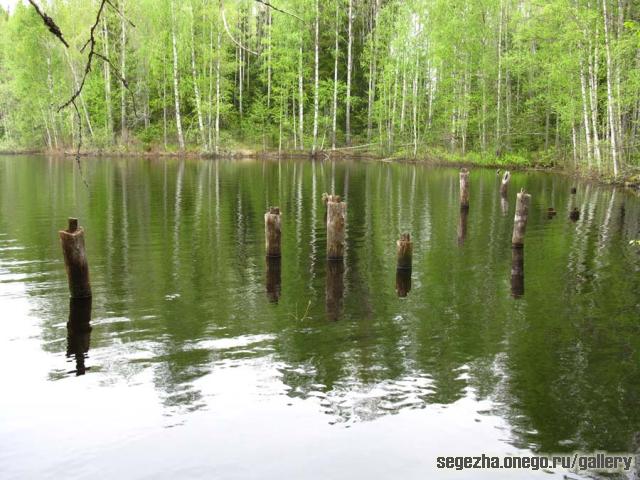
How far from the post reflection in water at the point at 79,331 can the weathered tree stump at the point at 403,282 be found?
6.56m

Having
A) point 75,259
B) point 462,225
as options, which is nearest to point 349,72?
point 462,225

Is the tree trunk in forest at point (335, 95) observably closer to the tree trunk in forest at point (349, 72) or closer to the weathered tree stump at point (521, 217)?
the tree trunk in forest at point (349, 72)

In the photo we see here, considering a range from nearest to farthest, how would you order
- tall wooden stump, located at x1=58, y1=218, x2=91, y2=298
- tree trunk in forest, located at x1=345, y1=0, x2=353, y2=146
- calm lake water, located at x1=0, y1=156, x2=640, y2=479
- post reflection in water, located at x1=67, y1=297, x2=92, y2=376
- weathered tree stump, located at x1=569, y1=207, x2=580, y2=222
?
calm lake water, located at x1=0, y1=156, x2=640, y2=479, post reflection in water, located at x1=67, y1=297, x2=92, y2=376, tall wooden stump, located at x1=58, y1=218, x2=91, y2=298, weathered tree stump, located at x1=569, y1=207, x2=580, y2=222, tree trunk in forest, located at x1=345, y1=0, x2=353, y2=146

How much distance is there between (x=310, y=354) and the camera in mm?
9953

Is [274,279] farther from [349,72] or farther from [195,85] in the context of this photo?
[349,72]

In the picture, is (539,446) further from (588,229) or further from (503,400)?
(588,229)

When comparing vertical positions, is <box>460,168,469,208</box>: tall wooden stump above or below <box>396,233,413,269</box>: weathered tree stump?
above

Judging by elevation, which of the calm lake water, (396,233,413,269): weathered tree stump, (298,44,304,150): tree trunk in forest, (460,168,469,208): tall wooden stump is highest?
(298,44,304,150): tree trunk in forest

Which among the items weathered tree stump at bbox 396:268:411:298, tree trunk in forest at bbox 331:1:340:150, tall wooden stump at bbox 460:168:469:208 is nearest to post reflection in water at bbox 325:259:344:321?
weathered tree stump at bbox 396:268:411:298

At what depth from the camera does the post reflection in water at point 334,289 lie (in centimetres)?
1233

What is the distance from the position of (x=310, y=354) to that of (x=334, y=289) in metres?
4.07

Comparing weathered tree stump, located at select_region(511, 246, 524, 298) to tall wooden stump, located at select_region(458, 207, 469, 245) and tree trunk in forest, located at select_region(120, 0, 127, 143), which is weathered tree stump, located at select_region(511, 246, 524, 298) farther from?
tree trunk in forest, located at select_region(120, 0, 127, 143)

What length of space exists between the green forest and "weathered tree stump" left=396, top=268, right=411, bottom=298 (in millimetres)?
30816

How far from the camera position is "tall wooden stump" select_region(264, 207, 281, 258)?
1568cm
